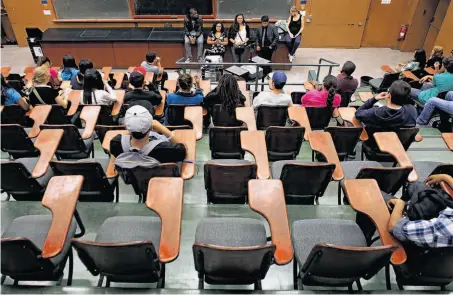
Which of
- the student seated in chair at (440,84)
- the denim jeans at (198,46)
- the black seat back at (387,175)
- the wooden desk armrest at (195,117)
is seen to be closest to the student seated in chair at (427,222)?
the black seat back at (387,175)

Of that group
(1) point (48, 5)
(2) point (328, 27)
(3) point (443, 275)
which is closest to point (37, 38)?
(1) point (48, 5)

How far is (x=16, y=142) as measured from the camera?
326 cm

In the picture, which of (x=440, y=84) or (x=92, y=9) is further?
(x=92, y=9)

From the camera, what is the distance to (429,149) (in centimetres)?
384

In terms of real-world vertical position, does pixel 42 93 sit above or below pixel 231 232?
above

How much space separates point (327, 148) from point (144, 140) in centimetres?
156

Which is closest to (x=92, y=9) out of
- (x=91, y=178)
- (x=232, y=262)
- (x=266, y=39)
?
(x=266, y=39)

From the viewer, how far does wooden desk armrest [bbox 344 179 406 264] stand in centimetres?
208

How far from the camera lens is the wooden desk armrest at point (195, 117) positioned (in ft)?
10.7

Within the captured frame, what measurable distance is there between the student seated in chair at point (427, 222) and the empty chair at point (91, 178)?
210cm

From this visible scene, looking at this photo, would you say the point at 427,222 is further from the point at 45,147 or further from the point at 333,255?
the point at 45,147

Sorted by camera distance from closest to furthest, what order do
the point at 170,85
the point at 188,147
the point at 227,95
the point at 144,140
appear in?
the point at 144,140 → the point at 188,147 → the point at 227,95 → the point at 170,85

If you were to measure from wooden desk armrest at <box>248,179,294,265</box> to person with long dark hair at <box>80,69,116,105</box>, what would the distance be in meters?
2.33

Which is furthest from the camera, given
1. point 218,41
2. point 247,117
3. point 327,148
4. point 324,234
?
point 218,41
